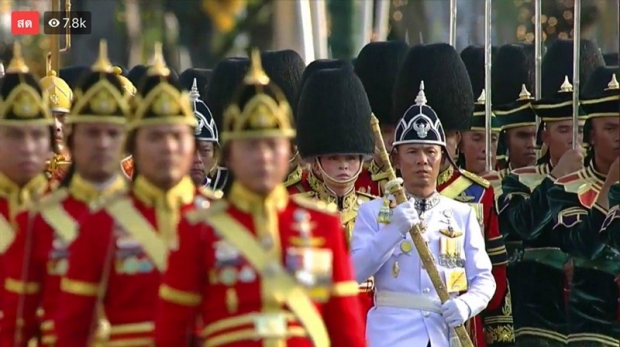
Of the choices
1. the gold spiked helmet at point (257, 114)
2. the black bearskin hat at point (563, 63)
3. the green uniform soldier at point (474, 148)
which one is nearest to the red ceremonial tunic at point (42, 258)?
the gold spiked helmet at point (257, 114)

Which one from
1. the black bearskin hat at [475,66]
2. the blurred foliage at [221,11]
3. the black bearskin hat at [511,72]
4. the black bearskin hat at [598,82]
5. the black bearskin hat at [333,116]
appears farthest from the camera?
the blurred foliage at [221,11]

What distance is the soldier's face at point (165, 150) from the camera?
8086mm

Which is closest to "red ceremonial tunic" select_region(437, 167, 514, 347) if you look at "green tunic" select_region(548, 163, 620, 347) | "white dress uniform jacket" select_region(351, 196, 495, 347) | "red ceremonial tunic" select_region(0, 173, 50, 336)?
"green tunic" select_region(548, 163, 620, 347)

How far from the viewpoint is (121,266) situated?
8.21 metres

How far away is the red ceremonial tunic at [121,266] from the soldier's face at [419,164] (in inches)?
108

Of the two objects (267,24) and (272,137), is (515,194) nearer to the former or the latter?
(272,137)

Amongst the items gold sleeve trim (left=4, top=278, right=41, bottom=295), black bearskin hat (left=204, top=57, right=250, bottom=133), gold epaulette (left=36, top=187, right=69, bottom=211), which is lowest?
gold sleeve trim (left=4, top=278, right=41, bottom=295)

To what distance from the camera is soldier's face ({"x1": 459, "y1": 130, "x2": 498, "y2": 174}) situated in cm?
1468

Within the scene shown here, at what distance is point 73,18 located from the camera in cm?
1678

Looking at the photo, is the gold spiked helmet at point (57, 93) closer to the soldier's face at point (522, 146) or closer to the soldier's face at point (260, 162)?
the soldier's face at point (522, 146)

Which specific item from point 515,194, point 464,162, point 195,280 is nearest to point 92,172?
point 195,280

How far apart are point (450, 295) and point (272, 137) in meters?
3.06

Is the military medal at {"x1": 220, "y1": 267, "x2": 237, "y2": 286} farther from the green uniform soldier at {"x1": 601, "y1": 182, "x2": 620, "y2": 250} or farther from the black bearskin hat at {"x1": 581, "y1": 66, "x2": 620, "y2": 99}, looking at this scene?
the black bearskin hat at {"x1": 581, "y1": 66, "x2": 620, "y2": 99}

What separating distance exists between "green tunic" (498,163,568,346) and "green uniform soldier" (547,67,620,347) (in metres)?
0.09
